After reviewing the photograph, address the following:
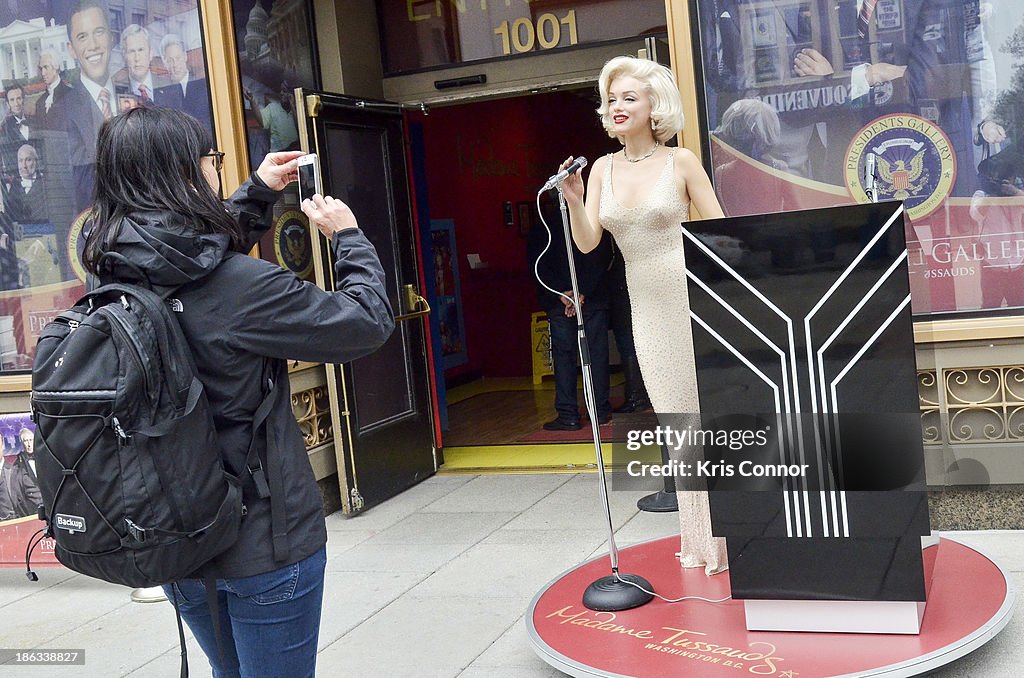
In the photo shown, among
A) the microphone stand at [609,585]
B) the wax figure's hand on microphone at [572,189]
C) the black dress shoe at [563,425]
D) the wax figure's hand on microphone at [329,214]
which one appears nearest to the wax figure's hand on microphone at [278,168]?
the wax figure's hand on microphone at [329,214]

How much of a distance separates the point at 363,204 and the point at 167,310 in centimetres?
442

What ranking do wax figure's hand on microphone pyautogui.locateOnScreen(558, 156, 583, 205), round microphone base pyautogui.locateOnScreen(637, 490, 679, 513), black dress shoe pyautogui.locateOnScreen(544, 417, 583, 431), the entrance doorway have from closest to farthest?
wax figure's hand on microphone pyautogui.locateOnScreen(558, 156, 583, 205) → round microphone base pyautogui.locateOnScreen(637, 490, 679, 513) → black dress shoe pyautogui.locateOnScreen(544, 417, 583, 431) → the entrance doorway

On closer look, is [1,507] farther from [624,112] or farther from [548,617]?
[624,112]

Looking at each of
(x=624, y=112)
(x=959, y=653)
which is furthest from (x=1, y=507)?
(x=959, y=653)

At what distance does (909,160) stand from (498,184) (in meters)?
7.11

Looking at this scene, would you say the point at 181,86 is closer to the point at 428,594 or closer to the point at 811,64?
the point at 428,594

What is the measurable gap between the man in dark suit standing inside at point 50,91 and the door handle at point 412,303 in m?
2.18

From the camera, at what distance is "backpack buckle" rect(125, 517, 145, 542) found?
2.07 meters

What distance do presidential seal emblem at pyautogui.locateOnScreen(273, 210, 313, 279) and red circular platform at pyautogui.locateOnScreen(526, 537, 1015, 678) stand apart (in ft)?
9.49

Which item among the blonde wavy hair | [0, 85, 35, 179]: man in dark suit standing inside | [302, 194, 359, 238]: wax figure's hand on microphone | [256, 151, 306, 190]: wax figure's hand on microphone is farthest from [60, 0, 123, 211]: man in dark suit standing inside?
[302, 194, 359, 238]: wax figure's hand on microphone

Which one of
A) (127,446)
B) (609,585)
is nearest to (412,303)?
(609,585)

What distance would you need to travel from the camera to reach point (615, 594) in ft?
12.8

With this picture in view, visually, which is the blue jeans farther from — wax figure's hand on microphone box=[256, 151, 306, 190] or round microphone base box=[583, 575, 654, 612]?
round microphone base box=[583, 575, 654, 612]

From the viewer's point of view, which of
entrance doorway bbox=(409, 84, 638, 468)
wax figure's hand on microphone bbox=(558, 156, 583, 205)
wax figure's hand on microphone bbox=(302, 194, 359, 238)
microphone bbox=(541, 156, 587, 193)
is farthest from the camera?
entrance doorway bbox=(409, 84, 638, 468)
